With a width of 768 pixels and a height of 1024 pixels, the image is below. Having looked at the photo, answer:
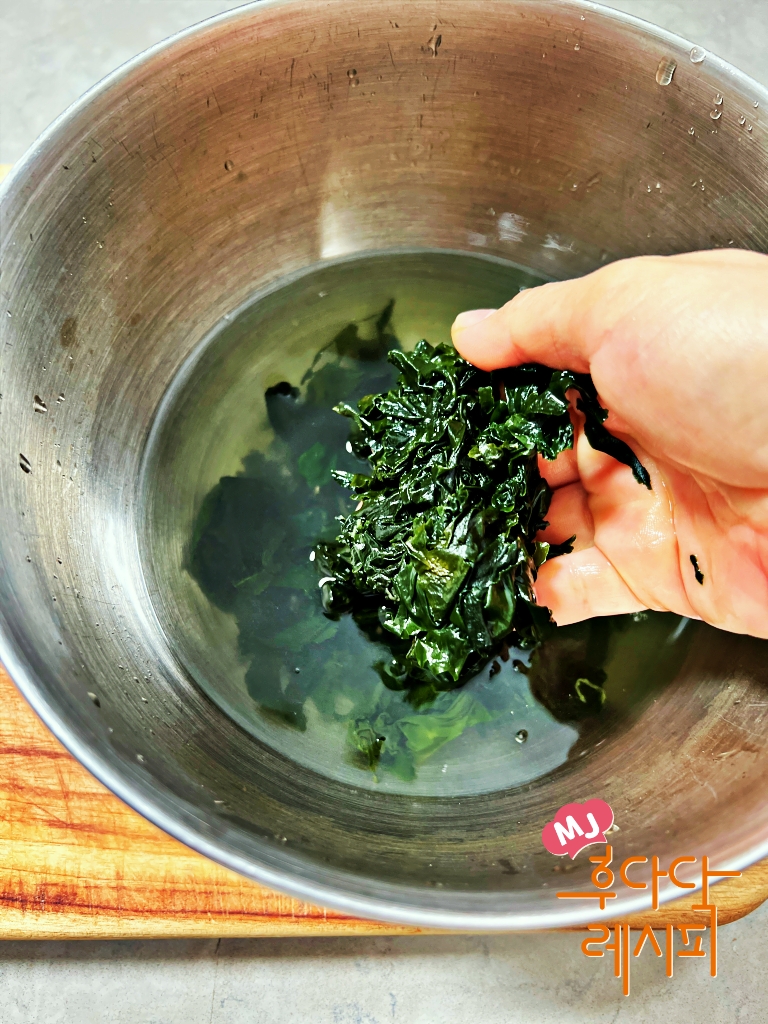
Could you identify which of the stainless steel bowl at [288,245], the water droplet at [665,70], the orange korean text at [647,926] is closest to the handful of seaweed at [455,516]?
the stainless steel bowl at [288,245]

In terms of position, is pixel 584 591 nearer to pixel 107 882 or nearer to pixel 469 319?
pixel 469 319

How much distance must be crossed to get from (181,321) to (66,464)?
54cm

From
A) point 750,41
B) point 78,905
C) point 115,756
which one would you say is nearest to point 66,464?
point 115,756

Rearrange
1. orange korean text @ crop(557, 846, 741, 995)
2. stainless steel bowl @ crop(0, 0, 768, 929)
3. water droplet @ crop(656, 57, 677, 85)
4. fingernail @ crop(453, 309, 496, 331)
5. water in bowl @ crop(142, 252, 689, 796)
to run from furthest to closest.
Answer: fingernail @ crop(453, 309, 496, 331)
water in bowl @ crop(142, 252, 689, 796)
water droplet @ crop(656, 57, 677, 85)
stainless steel bowl @ crop(0, 0, 768, 929)
orange korean text @ crop(557, 846, 741, 995)

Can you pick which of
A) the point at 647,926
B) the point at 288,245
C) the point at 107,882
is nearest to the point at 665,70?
the point at 288,245

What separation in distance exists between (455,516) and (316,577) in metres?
0.43

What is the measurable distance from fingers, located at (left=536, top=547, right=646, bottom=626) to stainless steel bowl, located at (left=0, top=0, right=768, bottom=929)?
0.23 meters

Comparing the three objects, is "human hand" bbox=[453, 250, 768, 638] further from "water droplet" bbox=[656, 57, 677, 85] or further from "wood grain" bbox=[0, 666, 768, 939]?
"wood grain" bbox=[0, 666, 768, 939]

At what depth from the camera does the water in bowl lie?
171 centimetres

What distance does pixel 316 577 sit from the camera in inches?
72.1

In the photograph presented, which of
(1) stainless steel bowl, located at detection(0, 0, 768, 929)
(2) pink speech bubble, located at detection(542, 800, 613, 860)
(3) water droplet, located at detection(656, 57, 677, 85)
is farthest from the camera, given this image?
(3) water droplet, located at detection(656, 57, 677, 85)

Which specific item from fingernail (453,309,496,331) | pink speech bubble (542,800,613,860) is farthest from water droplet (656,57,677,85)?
pink speech bubble (542,800,613,860)

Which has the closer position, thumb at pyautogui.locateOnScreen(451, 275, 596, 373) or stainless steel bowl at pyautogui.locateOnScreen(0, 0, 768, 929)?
stainless steel bowl at pyautogui.locateOnScreen(0, 0, 768, 929)

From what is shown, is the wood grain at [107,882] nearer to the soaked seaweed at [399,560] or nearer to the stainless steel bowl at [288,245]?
the stainless steel bowl at [288,245]
